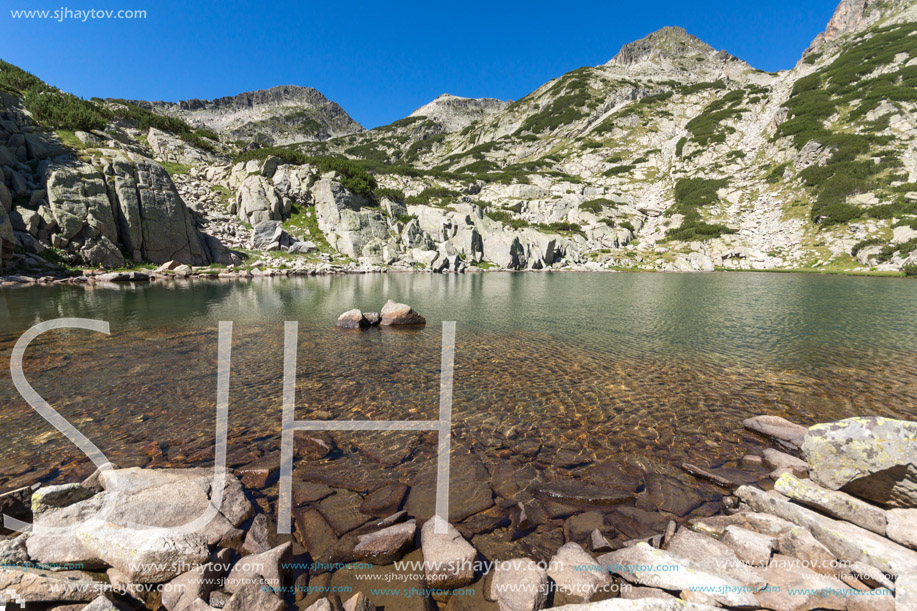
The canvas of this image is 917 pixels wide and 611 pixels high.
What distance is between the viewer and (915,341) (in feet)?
61.9

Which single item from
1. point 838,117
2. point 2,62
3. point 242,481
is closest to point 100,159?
point 2,62

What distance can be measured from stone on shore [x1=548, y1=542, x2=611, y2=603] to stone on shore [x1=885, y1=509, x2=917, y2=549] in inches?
183

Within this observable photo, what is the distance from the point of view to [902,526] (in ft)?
18.1

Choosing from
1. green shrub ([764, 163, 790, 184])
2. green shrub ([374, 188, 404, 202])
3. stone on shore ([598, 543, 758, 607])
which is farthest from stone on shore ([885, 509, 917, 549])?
green shrub ([764, 163, 790, 184])

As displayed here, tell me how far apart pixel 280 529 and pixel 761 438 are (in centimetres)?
1181

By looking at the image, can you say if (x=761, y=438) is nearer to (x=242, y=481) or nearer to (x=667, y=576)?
(x=667, y=576)

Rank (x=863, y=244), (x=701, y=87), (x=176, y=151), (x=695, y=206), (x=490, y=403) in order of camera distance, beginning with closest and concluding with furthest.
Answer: (x=490, y=403), (x=863, y=244), (x=176, y=151), (x=695, y=206), (x=701, y=87)

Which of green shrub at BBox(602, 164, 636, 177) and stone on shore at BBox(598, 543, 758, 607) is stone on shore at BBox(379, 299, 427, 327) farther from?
green shrub at BBox(602, 164, 636, 177)

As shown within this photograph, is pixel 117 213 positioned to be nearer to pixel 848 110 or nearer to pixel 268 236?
pixel 268 236

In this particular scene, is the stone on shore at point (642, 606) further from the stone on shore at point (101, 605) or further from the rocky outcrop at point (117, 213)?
the rocky outcrop at point (117, 213)

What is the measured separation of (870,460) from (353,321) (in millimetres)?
21918

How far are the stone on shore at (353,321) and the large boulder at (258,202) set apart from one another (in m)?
63.1

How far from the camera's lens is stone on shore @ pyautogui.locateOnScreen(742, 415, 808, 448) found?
359 inches

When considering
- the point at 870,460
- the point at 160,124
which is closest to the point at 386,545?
the point at 870,460
